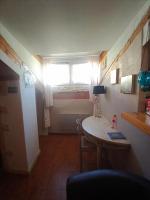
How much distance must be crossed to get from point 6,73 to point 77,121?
1.35m

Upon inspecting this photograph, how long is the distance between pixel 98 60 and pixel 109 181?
9.09 ft

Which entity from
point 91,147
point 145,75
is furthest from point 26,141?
point 145,75

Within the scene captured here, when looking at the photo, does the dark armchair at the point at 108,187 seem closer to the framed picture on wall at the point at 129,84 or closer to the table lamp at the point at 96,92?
the framed picture on wall at the point at 129,84

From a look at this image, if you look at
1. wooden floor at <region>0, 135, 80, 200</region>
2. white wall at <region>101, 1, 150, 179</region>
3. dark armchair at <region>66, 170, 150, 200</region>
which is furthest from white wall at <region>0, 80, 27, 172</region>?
white wall at <region>101, 1, 150, 179</region>

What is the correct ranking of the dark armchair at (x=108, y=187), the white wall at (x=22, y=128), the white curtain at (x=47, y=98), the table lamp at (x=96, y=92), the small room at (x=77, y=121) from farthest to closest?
the white curtain at (x=47, y=98) < the table lamp at (x=96, y=92) < the white wall at (x=22, y=128) < the small room at (x=77, y=121) < the dark armchair at (x=108, y=187)

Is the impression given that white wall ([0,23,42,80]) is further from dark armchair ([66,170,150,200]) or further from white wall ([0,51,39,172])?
dark armchair ([66,170,150,200])

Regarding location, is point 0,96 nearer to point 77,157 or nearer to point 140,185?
point 77,157

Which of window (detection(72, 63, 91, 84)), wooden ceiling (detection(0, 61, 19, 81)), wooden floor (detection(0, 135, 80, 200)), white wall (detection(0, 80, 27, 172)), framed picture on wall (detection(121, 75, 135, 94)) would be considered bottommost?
wooden floor (detection(0, 135, 80, 200))

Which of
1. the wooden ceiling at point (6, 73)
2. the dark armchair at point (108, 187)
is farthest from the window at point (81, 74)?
the dark armchair at point (108, 187)

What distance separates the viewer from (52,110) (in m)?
3.32

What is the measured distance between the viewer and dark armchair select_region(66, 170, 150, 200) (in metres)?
0.74

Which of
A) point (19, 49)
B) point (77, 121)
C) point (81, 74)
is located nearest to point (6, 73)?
point (19, 49)

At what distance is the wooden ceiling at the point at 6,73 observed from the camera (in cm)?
146

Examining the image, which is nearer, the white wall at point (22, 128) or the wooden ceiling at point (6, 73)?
the wooden ceiling at point (6, 73)
